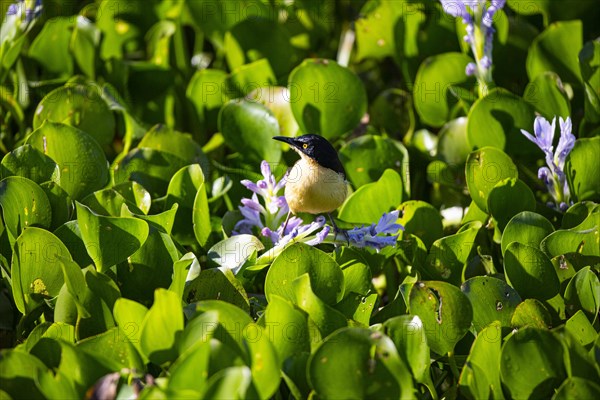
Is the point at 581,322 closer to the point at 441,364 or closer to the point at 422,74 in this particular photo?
the point at 441,364

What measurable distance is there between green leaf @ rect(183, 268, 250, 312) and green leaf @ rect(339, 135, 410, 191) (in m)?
0.99

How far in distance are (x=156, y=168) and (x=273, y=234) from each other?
0.67 m

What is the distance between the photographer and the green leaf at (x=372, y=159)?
11.7ft

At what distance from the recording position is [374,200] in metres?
3.28

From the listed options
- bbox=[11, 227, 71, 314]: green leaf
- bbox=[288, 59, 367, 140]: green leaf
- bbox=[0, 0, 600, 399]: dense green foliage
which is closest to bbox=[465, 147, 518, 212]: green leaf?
bbox=[0, 0, 600, 399]: dense green foliage

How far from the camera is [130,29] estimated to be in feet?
15.4

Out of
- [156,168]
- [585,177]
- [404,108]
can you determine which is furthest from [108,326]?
[404,108]

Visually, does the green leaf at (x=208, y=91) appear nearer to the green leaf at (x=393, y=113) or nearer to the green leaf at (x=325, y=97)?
the green leaf at (x=325, y=97)

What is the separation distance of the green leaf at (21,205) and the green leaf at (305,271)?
0.83 meters

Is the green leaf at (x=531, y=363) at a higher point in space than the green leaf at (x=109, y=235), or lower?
lower

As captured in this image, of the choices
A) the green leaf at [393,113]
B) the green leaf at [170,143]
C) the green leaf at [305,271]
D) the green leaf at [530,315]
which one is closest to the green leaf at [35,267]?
the green leaf at [305,271]

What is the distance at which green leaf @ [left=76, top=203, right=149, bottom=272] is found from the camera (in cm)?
270

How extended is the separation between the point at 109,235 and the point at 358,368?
942 mm

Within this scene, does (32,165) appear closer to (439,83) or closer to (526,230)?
(526,230)
